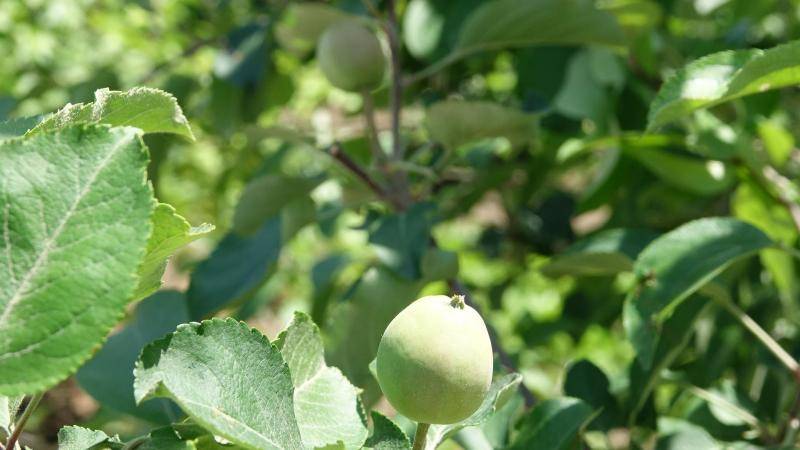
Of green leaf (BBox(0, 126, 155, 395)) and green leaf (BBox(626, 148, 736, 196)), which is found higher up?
green leaf (BBox(0, 126, 155, 395))

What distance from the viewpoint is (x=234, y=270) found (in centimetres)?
104

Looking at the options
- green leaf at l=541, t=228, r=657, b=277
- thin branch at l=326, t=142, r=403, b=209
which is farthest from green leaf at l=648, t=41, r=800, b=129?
thin branch at l=326, t=142, r=403, b=209

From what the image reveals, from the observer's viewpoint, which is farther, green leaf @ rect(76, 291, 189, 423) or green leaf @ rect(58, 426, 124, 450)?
green leaf @ rect(76, 291, 189, 423)

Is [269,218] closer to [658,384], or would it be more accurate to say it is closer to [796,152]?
[658,384]

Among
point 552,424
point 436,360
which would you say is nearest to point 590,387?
point 552,424

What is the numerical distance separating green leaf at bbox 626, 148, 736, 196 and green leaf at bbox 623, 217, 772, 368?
0.27 metres

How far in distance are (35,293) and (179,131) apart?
0.16m

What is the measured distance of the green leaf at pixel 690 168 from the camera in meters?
1.12

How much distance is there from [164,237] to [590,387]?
577 millimetres

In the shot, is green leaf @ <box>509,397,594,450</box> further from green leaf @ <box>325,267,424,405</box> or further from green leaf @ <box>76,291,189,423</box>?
green leaf @ <box>76,291,189,423</box>

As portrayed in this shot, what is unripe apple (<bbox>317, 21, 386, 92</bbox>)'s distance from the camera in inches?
37.4

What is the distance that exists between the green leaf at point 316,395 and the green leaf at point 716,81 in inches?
12.5

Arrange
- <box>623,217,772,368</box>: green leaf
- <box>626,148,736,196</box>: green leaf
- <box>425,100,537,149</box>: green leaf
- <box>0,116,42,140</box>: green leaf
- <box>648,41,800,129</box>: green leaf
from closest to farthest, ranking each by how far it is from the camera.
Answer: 1. <box>0,116,42,140</box>: green leaf
2. <box>648,41,800,129</box>: green leaf
3. <box>623,217,772,368</box>: green leaf
4. <box>425,100,537,149</box>: green leaf
5. <box>626,148,736,196</box>: green leaf

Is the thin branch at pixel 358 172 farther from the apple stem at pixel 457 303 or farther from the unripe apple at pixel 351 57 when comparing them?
the apple stem at pixel 457 303
